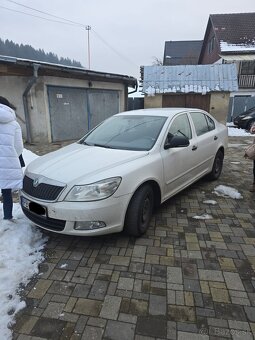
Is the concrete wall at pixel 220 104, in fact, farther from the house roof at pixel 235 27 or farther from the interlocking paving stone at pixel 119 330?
the interlocking paving stone at pixel 119 330

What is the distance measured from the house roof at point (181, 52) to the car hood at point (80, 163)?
3707 cm

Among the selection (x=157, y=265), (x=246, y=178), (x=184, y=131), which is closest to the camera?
(x=157, y=265)

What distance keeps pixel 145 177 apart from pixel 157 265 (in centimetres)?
104

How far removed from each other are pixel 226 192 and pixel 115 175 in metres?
2.82

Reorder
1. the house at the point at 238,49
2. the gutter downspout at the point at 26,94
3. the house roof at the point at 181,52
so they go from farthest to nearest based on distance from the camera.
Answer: the house roof at the point at 181,52
the house at the point at 238,49
the gutter downspout at the point at 26,94

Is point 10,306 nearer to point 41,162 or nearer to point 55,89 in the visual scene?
point 41,162

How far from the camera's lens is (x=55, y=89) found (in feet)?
33.9

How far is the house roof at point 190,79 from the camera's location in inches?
567

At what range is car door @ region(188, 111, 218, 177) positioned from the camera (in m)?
4.68

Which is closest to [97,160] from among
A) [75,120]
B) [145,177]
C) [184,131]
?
[145,177]

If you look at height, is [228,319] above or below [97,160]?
below

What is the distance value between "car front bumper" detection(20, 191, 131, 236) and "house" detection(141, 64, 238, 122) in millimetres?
12748

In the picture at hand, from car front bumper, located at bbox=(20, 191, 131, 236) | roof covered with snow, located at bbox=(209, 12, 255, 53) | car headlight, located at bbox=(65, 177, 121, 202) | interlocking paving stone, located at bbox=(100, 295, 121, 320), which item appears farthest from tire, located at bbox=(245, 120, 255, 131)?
interlocking paving stone, located at bbox=(100, 295, 121, 320)

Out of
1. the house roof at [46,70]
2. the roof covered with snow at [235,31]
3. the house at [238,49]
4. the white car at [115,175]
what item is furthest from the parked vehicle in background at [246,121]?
the white car at [115,175]
